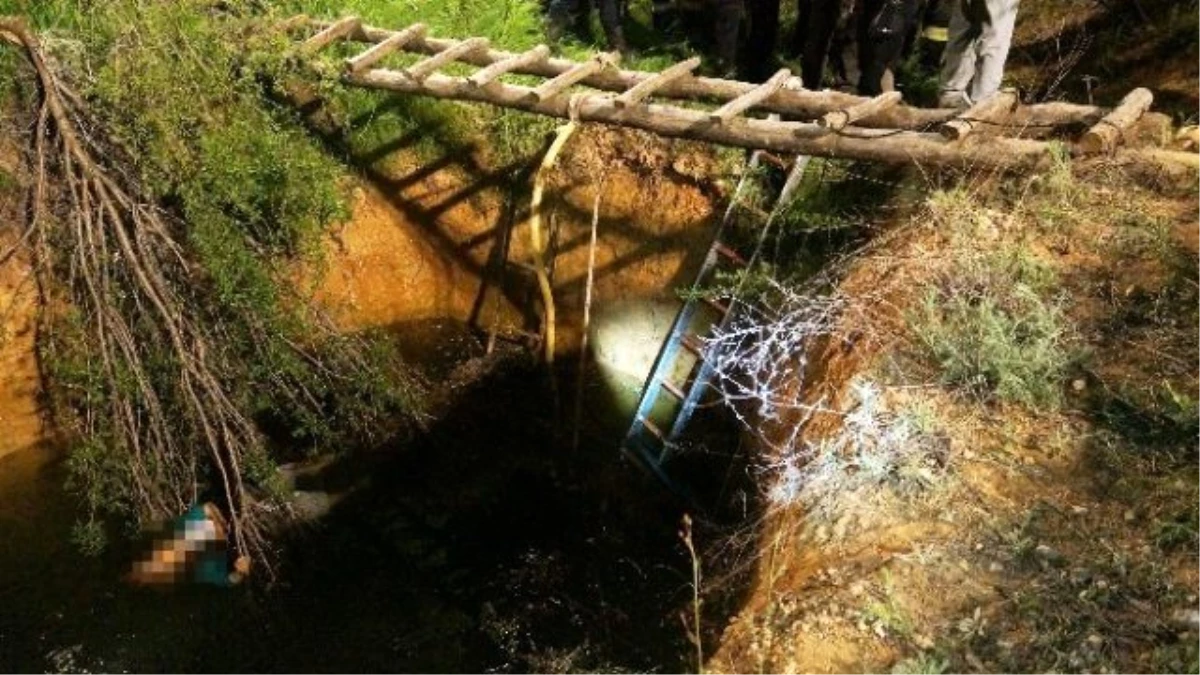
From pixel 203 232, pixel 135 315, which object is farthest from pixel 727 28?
pixel 135 315

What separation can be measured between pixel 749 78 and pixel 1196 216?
3323mm

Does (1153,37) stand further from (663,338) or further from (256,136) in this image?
(256,136)

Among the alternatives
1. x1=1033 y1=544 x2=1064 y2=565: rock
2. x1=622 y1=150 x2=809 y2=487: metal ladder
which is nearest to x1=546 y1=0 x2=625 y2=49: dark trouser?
x1=622 y1=150 x2=809 y2=487: metal ladder

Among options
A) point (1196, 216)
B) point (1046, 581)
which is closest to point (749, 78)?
point (1196, 216)

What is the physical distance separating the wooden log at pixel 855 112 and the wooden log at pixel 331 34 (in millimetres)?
3473

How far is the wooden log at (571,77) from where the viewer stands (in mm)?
4789

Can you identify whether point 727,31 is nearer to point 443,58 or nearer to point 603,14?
point 603,14

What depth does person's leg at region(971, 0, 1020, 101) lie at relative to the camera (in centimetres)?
484

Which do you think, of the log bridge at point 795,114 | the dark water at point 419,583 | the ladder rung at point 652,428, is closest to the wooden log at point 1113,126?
the log bridge at point 795,114

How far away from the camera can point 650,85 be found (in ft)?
15.7

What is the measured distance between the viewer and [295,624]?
5.32 metres

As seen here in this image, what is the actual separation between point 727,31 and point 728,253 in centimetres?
199

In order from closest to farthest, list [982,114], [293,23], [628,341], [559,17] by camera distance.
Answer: [982,114], [293,23], [628,341], [559,17]

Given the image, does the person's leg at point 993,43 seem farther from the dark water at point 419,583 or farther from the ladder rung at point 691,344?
the dark water at point 419,583
